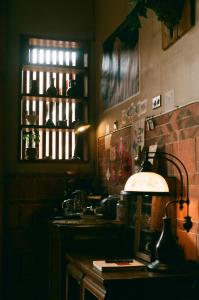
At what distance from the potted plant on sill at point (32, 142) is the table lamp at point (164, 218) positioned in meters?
2.53

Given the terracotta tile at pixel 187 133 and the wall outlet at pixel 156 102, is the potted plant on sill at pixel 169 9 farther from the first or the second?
the terracotta tile at pixel 187 133

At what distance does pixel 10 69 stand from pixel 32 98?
0.43m

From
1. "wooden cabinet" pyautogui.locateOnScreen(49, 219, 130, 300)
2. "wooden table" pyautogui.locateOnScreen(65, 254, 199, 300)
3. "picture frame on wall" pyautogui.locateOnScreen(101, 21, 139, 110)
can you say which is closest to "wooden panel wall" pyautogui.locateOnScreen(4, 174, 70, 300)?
"picture frame on wall" pyautogui.locateOnScreen(101, 21, 139, 110)

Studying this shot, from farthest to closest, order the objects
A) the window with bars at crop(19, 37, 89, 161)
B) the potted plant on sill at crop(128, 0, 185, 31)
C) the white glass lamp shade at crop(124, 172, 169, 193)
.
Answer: the window with bars at crop(19, 37, 89, 161) < the potted plant on sill at crop(128, 0, 185, 31) < the white glass lamp shade at crop(124, 172, 169, 193)

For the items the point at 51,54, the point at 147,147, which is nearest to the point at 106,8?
the point at 51,54

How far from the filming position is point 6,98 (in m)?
5.11

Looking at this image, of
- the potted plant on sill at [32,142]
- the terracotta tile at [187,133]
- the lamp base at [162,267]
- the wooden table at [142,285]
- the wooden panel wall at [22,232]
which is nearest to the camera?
the wooden table at [142,285]

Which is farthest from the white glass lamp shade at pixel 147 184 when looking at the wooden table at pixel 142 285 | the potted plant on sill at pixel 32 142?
the potted plant on sill at pixel 32 142

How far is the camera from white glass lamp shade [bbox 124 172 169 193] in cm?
265

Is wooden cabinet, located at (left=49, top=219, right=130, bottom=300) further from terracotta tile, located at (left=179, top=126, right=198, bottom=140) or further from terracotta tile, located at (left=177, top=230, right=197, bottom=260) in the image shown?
terracotta tile, located at (left=179, top=126, right=198, bottom=140)

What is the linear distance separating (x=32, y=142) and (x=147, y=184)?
279 centimetres

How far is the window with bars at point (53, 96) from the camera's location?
5234mm

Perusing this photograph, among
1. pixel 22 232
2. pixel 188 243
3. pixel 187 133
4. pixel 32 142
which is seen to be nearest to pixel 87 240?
pixel 188 243

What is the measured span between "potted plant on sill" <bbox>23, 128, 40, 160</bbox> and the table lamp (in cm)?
253
